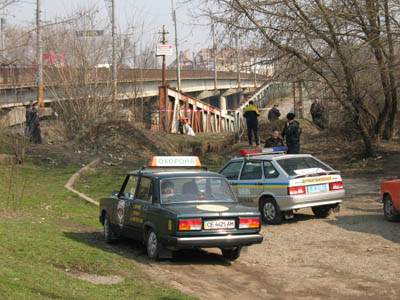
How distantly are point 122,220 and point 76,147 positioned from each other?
1710 cm

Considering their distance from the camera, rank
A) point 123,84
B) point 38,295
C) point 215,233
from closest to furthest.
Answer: point 38,295, point 215,233, point 123,84

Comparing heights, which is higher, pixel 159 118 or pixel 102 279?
pixel 159 118

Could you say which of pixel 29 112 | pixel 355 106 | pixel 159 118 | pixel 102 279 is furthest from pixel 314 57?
pixel 159 118

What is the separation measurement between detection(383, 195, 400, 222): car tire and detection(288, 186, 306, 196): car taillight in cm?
166

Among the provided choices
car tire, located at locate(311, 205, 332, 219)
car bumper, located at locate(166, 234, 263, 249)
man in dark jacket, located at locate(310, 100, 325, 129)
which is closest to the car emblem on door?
car bumper, located at locate(166, 234, 263, 249)

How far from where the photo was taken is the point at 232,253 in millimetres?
9492

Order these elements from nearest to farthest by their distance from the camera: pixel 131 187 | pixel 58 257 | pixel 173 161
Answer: pixel 58 257, pixel 131 187, pixel 173 161

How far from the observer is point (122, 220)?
10.4 meters

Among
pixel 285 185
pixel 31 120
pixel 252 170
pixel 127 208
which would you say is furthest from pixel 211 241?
pixel 31 120

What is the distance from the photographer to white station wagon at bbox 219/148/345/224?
40.4 ft

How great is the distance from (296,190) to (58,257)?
217 inches

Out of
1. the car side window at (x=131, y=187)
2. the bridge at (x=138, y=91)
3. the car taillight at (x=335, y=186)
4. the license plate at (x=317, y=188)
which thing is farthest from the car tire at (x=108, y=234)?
the bridge at (x=138, y=91)

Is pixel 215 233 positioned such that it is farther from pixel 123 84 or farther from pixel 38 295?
pixel 123 84

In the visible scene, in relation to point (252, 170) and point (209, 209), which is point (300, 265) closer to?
point (209, 209)
